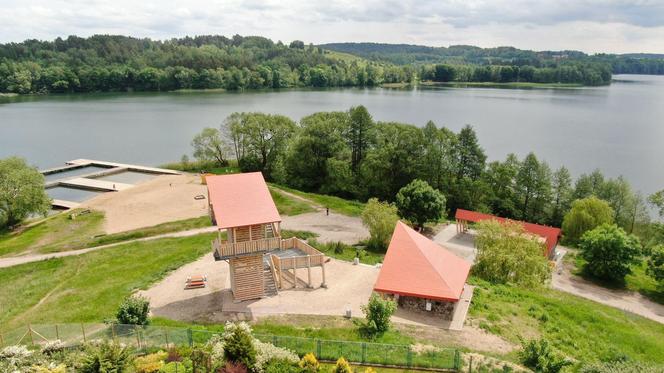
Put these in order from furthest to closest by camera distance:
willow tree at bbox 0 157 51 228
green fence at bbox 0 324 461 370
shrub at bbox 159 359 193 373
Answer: willow tree at bbox 0 157 51 228
green fence at bbox 0 324 461 370
shrub at bbox 159 359 193 373

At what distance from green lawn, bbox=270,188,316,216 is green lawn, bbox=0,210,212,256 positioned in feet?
24.1

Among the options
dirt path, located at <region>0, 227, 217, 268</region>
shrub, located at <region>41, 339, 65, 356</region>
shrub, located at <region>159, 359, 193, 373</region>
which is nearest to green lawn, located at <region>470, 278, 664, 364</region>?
shrub, located at <region>159, 359, 193, 373</region>

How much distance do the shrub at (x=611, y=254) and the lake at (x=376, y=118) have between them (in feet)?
96.9

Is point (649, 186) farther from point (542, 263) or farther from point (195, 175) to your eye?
point (195, 175)

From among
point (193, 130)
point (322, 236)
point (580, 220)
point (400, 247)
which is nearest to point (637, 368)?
point (400, 247)

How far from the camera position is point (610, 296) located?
3525 cm

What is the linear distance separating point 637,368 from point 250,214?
17.8 m

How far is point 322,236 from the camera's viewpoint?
1534 inches

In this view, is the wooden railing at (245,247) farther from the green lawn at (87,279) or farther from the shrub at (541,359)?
the shrub at (541,359)

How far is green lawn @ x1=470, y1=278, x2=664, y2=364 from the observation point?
2192 cm

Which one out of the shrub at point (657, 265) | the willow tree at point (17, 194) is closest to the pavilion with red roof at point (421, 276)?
the shrub at point (657, 265)

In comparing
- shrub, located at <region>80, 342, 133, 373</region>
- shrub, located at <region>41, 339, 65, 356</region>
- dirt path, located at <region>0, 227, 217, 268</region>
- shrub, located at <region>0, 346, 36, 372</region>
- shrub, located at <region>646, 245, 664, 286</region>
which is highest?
shrub, located at <region>80, 342, 133, 373</region>

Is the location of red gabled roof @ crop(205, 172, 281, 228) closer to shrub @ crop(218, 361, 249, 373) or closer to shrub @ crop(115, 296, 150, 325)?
shrub @ crop(115, 296, 150, 325)

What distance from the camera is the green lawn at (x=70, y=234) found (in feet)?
124
